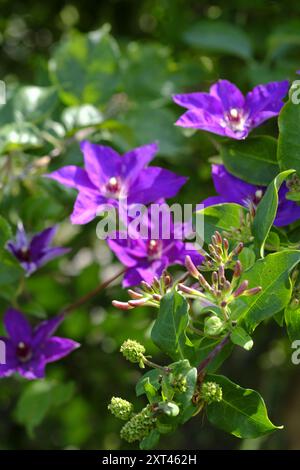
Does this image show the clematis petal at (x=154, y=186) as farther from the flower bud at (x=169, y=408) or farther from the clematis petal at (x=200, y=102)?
the flower bud at (x=169, y=408)

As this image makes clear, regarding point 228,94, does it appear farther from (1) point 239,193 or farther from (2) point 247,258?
(2) point 247,258

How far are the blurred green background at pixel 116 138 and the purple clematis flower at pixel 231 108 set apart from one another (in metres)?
0.26

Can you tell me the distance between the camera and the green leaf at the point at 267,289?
0.67 metres

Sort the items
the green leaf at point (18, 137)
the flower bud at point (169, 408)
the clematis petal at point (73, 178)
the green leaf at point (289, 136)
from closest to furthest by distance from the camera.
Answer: the flower bud at point (169, 408), the green leaf at point (289, 136), the clematis petal at point (73, 178), the green leaf at point (18, 137)

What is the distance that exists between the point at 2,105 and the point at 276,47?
50 centimetres

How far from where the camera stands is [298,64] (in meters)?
1.30

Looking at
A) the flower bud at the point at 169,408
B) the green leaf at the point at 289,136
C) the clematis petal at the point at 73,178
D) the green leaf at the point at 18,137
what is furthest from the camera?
the green leaf at the point at 18,137

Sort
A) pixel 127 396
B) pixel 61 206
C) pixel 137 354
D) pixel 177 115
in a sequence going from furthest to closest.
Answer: pixel 127 396, pixel 177 115, pixel 61 206, pixel 137 354

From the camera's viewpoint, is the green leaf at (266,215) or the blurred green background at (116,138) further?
the blurred green background at (116,138)

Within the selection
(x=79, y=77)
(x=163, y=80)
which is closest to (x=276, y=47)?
(x=163, y=80)

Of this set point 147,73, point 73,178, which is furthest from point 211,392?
point 147,73

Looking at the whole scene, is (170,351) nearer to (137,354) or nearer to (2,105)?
(137,354)

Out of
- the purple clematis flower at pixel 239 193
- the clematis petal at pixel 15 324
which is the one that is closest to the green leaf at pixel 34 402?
the clematis petal at pixel 15 324
